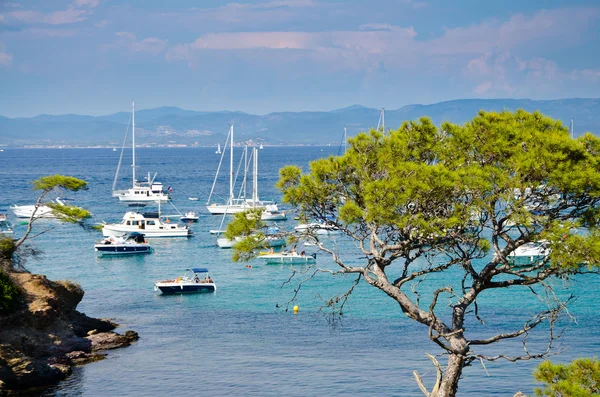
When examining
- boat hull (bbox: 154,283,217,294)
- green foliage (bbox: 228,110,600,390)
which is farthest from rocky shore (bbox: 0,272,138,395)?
green foliage (bbox: 228,110,600,390)

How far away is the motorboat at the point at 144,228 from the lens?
78.4 meters

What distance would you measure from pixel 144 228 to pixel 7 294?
46671 millimetres

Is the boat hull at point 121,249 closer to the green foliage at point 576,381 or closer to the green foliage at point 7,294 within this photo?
the green foliage at point 7,294

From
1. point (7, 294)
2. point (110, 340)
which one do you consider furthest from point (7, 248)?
point (110, 340)

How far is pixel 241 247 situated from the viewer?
16375mm

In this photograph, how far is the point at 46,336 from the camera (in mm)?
35156

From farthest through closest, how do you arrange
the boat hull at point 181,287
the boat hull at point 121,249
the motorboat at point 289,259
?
the boat hull at point 121,249 < the motorboat at point 289,259 < the boat hull at point 181,287

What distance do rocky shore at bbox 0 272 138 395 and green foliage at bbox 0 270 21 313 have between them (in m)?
0.32

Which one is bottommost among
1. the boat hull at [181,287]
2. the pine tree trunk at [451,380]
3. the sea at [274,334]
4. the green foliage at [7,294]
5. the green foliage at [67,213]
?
the sea at [274,334]

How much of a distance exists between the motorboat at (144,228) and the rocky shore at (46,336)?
123 feet

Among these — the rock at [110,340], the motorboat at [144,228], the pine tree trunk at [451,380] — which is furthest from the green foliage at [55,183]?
the motorboat at [144,228]

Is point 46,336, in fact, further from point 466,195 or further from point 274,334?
point 466,195

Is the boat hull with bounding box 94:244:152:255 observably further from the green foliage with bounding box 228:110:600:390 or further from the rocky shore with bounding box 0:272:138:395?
the green foliage with bounding box 228:110:600:390

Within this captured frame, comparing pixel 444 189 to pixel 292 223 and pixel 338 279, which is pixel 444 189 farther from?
pixel 292 223
